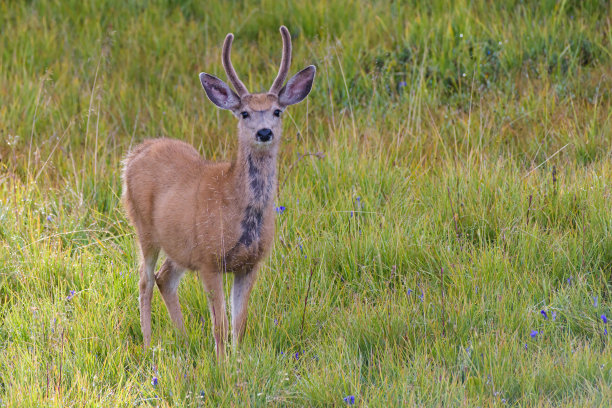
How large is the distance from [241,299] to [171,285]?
60 centimetres

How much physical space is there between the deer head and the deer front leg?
0.78 m

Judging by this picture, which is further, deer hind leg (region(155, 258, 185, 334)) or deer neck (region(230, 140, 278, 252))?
deer hind leg (region(155, 258, 185, 334))

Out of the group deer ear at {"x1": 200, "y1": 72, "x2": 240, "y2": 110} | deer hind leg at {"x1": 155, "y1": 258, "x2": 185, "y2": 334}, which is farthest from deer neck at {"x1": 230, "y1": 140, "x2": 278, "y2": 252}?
deer hind leg at {"x1": 155, "y1": 258, "x2": 185, "y2": 334}

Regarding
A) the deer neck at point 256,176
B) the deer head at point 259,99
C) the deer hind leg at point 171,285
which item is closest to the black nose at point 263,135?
the deer head at point 259,99

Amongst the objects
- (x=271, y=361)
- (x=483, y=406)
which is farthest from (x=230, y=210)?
(x=483, y=406)

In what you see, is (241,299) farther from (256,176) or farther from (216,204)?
(256,176)

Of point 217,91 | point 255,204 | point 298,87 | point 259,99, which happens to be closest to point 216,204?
point 255,204

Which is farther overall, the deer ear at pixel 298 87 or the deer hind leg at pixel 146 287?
the deer ear at pixel 298 87

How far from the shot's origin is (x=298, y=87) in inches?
215

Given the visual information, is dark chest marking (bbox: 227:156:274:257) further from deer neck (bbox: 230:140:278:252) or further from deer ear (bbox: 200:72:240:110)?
deer ear (bbox: 200:72:240:110)

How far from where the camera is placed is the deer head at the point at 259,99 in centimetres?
500

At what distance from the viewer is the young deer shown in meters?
4.84

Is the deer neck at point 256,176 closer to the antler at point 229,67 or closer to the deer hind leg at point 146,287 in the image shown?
the antler at point 229,67

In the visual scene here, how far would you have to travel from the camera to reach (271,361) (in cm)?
443
